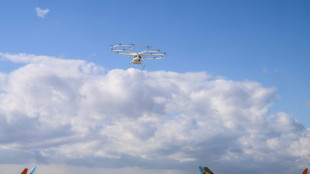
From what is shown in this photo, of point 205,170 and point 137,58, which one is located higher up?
point 137,58

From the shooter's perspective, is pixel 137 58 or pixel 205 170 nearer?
pixel 137 58

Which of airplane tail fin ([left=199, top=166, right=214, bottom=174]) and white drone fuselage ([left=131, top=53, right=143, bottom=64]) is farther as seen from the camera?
airplane tail fin ([left=199, top=166, right=214, bottom=174])

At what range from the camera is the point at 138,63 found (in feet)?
383

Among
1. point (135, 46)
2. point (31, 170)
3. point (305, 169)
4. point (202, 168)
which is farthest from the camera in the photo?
point (202, 168)

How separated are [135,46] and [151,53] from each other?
9.06 meters

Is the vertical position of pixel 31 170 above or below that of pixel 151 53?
below

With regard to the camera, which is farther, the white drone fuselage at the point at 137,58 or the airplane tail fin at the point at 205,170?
the airplane tail fin at the point at 205,170

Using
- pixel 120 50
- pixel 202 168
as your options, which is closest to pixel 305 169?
pixel 202 168

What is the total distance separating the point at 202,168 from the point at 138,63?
82.1 meters

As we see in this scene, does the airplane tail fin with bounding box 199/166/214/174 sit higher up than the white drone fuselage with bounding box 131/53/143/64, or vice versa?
the white drone fuselage with bounding box 131/53/143/64

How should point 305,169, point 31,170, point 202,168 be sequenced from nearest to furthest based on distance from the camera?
point 31,170, point 305,169, point 202,168

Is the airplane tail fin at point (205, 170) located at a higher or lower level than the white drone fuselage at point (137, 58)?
lower

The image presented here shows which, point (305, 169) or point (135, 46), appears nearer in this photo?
point (135, 46)

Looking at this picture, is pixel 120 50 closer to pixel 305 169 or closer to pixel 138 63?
pixel 138 63
